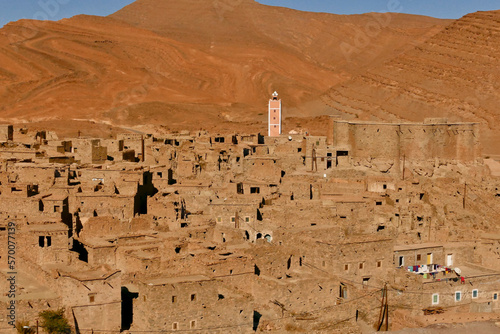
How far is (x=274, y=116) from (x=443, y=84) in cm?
2450

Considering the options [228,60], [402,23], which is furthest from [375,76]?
[402,23]

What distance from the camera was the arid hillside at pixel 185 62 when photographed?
240ft

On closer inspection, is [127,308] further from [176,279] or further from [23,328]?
[23,328]

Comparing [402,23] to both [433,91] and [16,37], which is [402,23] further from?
[433,91]

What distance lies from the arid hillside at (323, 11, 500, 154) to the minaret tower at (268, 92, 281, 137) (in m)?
14.2

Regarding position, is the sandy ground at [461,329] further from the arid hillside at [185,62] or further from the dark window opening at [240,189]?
the arid hillside at [185,62]

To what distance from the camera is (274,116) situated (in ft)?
153

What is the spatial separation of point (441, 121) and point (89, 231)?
20.5 metres

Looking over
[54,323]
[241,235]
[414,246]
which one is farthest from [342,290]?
[54,323]

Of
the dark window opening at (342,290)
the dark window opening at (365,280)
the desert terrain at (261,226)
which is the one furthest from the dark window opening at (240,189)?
the dark window opening at (342,290)

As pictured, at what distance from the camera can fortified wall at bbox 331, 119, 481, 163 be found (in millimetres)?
39969

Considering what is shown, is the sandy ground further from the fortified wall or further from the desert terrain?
the fortified wall

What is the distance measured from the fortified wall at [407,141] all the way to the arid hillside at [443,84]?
1243 cm

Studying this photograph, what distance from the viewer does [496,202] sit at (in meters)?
37.0
